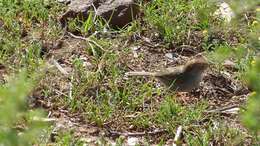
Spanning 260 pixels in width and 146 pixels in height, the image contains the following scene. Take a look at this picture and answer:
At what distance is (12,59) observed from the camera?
514 cm

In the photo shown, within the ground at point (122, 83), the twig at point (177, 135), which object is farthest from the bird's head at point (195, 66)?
the twig at point (177, 135)

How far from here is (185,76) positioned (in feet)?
15.7

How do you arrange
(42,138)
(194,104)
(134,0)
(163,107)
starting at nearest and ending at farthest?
(42,138) → (163,107) → (194,104) → (134,0)

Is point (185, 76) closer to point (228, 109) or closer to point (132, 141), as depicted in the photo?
point (228, 109)

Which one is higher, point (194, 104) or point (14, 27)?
point (14, 27)

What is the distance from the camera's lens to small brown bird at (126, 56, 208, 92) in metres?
4.79

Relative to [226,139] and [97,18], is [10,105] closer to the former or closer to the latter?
[226,139]

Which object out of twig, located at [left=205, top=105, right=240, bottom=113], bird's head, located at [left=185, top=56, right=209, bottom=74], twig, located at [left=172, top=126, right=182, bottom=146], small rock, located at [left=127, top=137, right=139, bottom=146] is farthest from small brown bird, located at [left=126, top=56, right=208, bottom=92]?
small rock, located at [left=127, top=137, right=139, bottom=146]

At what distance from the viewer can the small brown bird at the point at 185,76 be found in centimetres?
479

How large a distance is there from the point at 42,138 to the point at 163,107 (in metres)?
0.96

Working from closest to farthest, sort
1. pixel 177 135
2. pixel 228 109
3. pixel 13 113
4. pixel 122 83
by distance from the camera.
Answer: pixel 13 113 → pixel 177 135 → pixel 228 109 → pixel 122 83

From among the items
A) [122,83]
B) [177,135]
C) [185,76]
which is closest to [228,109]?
[185,76]

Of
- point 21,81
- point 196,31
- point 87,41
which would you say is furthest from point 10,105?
point 196,31

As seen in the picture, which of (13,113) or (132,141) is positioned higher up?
(13,113)
